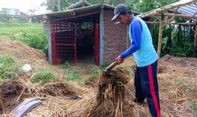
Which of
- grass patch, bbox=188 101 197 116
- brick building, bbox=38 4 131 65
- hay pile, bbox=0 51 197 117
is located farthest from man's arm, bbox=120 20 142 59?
brick building, bbox=38 4 131 65

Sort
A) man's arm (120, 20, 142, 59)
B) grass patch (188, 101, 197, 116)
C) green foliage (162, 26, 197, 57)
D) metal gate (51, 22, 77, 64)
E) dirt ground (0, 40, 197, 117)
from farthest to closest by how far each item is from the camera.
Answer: metal gate (51, 22, 77, 64), green foliage (162, 26, 197, 57), grass patch (188, 101, 197, 116), dirt ground (0, 40, 197, 117), man's arm (120, 20, 142, 59)

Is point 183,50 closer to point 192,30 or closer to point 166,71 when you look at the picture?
point 192,30

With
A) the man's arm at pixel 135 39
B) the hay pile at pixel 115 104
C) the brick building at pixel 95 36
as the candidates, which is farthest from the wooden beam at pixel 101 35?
the man's arm at pixel 135 39

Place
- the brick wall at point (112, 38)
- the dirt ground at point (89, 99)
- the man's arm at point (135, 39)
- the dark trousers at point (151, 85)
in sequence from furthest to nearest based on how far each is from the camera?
the brick wall at point (112, 38) < the dirt ground at point (89, 99) < the dark trousers at point (151, 85) < the man's arm at point (135, 39)

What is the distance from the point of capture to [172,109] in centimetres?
500

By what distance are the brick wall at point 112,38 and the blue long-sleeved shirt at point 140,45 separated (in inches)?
307

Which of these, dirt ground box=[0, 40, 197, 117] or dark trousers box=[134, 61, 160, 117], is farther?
dirt ground box=[0, 40, 197, 117]

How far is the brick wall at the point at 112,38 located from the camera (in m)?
11.8

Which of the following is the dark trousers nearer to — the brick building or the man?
the man

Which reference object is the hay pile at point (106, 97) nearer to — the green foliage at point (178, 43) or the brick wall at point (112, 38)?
the brick wall at point (112, 38)

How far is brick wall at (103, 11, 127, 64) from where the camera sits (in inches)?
464

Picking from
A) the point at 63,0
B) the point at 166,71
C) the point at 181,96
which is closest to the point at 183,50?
the point at 166,71

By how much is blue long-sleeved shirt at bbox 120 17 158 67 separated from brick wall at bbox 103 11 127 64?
781 centimetres

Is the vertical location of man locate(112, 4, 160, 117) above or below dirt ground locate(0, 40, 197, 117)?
above
